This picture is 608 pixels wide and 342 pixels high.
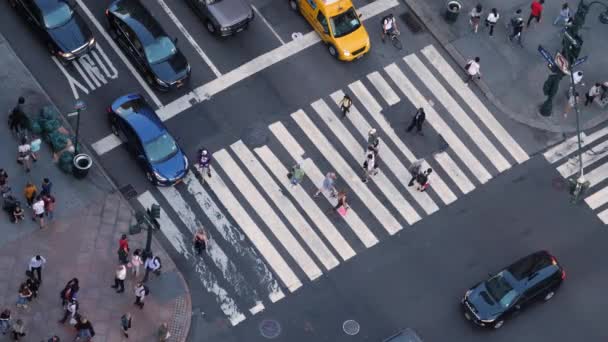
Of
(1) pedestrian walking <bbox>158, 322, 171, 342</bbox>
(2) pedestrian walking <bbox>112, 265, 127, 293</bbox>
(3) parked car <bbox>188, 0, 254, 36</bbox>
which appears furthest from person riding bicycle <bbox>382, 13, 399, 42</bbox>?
(1) pedestrian walking <bbox>158, 322, 171, 342</bbox>

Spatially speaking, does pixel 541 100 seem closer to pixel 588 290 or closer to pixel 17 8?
pixel 588 290

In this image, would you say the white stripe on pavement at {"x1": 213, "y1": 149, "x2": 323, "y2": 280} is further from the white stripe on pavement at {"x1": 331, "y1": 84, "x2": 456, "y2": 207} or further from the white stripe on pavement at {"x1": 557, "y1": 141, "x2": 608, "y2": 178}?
the white stripe on pavement at {"x1": 557, "y1": 141, "x2": 608, "y2": 178}

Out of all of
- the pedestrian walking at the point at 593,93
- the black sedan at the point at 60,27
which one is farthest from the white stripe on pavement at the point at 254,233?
the pedestrian walking at the point at 593,93

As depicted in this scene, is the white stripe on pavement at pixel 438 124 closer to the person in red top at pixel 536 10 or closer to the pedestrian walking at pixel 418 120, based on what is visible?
the pedestrian walking at pixel 418 120

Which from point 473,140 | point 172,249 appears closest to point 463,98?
point 473,140

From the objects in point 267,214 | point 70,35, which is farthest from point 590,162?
point 70,35

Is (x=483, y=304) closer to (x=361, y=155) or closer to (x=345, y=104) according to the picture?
(x=361, y=155)

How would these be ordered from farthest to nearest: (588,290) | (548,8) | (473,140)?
(548,8)
(473,140)
(588,290)
